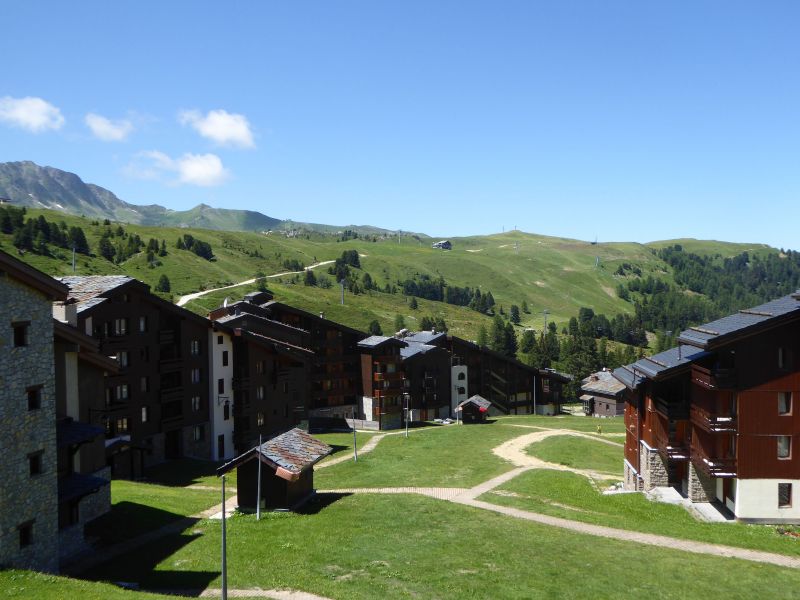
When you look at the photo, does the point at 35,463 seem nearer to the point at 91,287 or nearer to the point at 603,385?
the point at 91,287

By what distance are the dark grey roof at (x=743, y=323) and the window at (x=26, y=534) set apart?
3976cm

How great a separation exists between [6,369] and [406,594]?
19.2m

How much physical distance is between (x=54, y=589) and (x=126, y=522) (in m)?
14.3

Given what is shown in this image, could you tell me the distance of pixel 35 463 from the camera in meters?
29.4

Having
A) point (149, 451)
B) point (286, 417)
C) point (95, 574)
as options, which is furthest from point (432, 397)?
point (95, 574)

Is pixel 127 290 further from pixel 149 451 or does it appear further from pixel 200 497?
pixel 200 497

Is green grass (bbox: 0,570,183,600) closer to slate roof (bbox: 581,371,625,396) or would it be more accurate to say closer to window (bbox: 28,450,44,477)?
window (bbox: 28,450,44,477)

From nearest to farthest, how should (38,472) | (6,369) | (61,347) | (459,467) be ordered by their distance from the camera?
(6,369) < (38,472) < (61,347) < (459,467)

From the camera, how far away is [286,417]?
261ft

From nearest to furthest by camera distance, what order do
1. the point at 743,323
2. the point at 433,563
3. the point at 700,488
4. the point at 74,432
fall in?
1. the point at 433,563
2. the point at 74,432
3. the point at 743,323
4. the point at 700,488

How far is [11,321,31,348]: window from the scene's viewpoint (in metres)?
28.4

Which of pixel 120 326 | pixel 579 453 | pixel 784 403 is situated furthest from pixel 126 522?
pixel 579 453

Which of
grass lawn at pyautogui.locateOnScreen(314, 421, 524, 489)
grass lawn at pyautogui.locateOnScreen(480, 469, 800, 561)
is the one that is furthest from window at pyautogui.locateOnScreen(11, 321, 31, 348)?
grass lawn at pyautogui.locateOnScreen(480, 469, 800, 561)

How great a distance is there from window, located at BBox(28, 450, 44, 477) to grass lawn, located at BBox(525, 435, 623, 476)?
158ft
